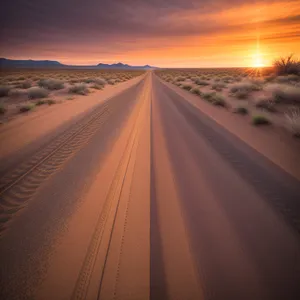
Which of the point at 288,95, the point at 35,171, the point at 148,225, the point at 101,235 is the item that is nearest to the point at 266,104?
the point at 288,95

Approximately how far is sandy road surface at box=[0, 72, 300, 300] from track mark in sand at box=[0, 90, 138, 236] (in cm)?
3

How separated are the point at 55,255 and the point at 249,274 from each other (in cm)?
243

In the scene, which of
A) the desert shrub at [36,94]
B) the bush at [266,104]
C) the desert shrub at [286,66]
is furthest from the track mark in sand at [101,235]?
the desert shrub at [286,66]

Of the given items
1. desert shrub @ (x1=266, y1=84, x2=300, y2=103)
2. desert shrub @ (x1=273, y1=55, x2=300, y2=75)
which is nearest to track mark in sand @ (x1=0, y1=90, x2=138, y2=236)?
desert shrub @ (x1=266, y1=84, x2=300, y2=103)

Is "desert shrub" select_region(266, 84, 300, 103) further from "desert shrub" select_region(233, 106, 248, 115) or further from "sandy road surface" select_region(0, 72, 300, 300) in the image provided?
"sandy road surface" select_region(0, 72, 300, 300)

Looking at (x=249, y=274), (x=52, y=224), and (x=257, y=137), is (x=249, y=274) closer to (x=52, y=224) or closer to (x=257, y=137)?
(x=52, y=224)

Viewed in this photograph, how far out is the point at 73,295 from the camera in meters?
1.91

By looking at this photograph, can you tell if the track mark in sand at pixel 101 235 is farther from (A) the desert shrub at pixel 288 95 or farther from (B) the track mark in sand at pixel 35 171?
(A) the desert shrub at pixel 288 95

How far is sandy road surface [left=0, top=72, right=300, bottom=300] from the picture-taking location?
78.3 inches

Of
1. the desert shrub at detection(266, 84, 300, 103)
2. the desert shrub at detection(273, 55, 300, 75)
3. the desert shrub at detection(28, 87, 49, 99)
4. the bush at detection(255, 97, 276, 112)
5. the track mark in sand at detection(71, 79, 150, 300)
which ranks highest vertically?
the desert shrub at detection(273, 55, 300, 75)

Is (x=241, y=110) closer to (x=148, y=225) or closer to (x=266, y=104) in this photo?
(x=266, y=104)

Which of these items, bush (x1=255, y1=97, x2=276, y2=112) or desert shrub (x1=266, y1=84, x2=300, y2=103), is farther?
desert shrub (x1=266, y1=84, x2=300, y2=103)

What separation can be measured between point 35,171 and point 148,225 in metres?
3.06

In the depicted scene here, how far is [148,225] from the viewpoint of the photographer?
8.84ft
